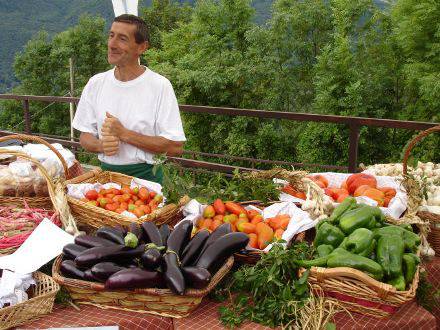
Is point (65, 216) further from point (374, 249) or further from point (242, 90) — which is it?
point (242, 90)

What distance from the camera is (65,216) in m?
2.21

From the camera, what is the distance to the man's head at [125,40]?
2.84m

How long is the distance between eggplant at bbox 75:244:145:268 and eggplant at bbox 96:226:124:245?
7 cm

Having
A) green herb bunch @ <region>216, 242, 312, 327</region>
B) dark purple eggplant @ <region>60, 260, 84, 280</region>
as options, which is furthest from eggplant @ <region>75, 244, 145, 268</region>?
green herb bunch @ <region>216, 242, 312, 327</region>

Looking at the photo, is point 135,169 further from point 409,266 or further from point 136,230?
point 409,266

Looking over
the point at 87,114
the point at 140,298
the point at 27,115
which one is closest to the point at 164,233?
the point at 140,298

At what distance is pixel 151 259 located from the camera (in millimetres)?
1688

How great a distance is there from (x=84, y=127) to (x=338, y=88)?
19.8 meters

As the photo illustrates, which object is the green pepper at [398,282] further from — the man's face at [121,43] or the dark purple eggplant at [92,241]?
the man's face at [121,43]

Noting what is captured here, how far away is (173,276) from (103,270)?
0.72 ft

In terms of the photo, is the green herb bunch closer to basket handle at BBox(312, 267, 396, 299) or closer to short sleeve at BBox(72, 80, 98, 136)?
basket handle at BBox(312, 267, 396, 299)

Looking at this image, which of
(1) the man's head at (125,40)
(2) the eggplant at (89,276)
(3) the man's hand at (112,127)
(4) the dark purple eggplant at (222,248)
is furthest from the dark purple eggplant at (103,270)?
(1) the man's head at (125,40)

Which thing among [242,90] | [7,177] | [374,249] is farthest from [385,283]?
[242,90]

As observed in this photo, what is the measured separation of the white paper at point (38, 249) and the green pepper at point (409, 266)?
118 centimetres
